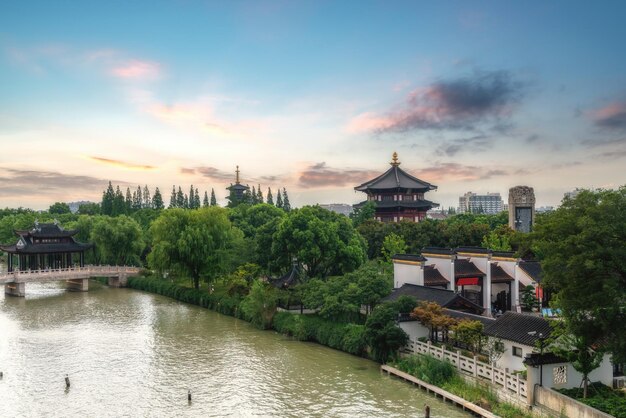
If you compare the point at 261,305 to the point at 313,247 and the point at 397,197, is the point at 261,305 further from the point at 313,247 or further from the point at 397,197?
the point at 397,197

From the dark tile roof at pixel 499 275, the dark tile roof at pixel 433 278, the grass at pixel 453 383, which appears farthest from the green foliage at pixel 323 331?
the dark tile roof at pixel 499 275

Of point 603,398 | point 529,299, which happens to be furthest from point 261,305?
point 603,398

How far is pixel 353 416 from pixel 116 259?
43.5 meters

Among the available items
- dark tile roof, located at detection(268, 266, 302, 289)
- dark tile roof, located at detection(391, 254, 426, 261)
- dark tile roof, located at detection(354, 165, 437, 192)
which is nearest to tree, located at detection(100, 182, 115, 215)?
dark tile roof, located at detection(354, 165, 437, 192)

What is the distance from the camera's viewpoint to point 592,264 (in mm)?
13391

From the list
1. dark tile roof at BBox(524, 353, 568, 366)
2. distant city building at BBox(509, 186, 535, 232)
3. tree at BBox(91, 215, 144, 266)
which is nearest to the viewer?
dark tile roof at BBox(524, 353, 568, 366)

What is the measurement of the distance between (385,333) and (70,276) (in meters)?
35.1

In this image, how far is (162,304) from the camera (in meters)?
40.7

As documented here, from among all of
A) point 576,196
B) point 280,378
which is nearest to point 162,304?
point 280,378

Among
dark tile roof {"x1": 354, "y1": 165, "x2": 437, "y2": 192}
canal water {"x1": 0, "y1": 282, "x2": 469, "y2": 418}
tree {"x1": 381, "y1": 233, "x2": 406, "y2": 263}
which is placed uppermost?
dark tile roof {"x1": 354, "y1": 165, "x2": 437, "y2": 192}

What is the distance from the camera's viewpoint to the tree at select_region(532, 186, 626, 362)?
13719 mm

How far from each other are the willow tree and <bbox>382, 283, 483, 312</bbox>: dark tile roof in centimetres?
1611

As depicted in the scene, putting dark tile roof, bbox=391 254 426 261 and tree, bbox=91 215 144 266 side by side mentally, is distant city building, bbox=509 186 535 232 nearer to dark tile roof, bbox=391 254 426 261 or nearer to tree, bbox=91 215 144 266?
dark tile roof, bbox=391 254 426 261

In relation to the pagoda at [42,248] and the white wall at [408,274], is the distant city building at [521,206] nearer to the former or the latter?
the white wall at [408,274]
